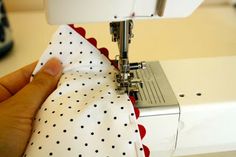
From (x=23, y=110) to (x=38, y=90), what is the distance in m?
0.05

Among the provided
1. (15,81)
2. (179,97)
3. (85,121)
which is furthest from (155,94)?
(15,81)

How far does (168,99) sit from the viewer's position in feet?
2.02

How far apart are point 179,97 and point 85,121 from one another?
0.66ft

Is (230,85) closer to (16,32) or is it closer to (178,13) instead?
(178,13)

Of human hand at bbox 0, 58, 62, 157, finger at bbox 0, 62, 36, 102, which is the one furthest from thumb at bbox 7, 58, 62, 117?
finger at bbox 0, 62, 36, 102

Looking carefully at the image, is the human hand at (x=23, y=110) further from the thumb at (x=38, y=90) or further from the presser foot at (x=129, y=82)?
the presser foot at (x=129, y=82)

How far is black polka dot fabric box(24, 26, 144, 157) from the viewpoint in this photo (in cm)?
51

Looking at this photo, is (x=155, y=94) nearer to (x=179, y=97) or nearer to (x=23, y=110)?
(x=179, y=97)

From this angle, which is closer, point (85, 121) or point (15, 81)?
point (85, 121)

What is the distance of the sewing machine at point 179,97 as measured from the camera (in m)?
0.58

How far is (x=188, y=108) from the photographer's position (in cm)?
60

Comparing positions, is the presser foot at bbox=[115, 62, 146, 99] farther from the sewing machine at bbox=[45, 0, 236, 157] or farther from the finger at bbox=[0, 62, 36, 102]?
the finger at bbox=[0, 62, 36, 102]

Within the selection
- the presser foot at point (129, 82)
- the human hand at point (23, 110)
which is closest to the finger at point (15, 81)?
the human hand at point (23, 110)

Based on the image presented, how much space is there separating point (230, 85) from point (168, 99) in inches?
5.8
